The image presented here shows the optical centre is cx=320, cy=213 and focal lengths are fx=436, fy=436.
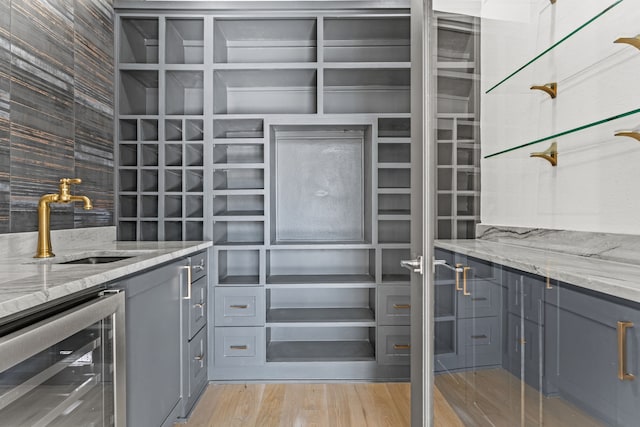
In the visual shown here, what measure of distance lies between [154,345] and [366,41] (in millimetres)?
2488

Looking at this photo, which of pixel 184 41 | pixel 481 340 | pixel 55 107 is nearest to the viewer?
pixel 481 340

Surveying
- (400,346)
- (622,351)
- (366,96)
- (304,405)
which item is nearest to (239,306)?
(304,405)

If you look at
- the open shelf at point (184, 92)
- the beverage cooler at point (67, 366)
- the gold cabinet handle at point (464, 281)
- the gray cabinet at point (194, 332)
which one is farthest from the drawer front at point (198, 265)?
the gold cabinet handle at point (464, 281)

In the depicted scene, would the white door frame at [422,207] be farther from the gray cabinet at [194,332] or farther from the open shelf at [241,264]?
the open shelf at [241,264]

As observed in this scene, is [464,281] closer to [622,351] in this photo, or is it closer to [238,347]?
[622,351]

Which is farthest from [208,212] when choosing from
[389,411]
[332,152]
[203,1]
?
[389,411]

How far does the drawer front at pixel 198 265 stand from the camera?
7.85 ft

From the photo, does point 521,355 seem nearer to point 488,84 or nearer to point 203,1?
point 488,84

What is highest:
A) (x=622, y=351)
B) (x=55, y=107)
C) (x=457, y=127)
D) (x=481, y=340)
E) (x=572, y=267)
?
(x=55, y=107)

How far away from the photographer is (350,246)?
2.82 metres

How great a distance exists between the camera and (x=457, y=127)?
124cm

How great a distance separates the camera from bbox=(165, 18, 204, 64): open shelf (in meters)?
2.86

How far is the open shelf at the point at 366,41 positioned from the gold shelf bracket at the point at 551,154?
2.29m

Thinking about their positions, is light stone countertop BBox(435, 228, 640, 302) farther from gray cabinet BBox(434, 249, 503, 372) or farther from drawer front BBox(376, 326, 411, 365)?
drawer front BBox(376, 326, 411, 365)
